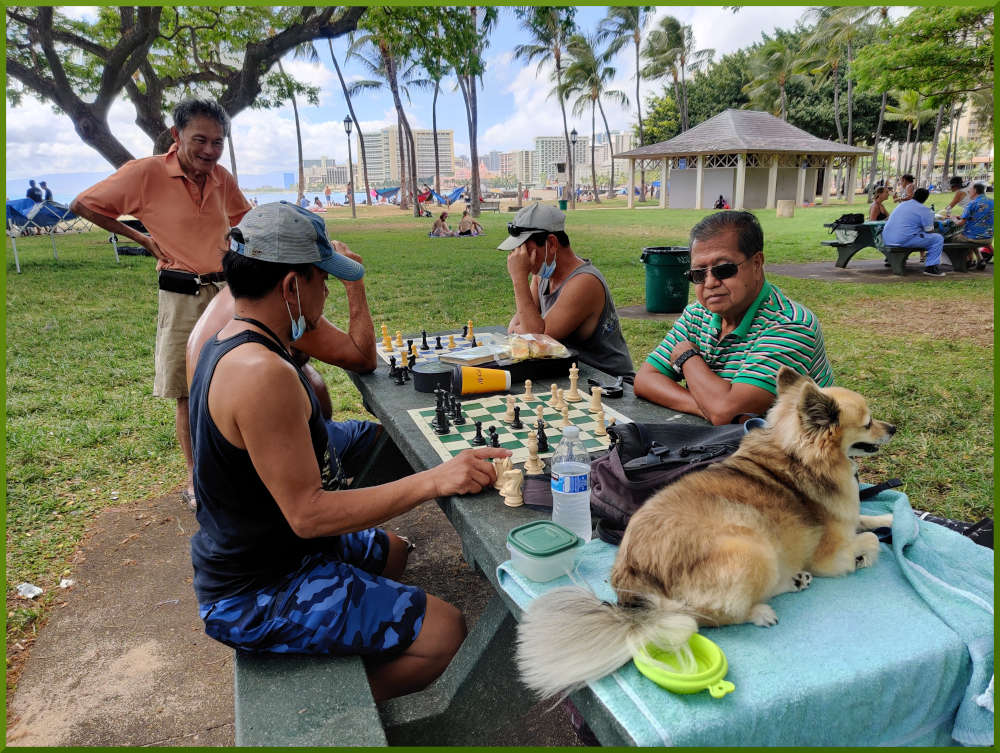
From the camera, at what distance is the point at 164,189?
4.07m

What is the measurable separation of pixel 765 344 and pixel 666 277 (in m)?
6.81

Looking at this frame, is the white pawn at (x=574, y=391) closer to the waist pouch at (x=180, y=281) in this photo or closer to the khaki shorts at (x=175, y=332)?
the waist pouch at (x=180, y=281)

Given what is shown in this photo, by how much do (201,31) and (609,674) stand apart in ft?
52.8

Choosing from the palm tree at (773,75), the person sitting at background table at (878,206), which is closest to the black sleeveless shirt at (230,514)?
the person sitting at background table at (878,206)

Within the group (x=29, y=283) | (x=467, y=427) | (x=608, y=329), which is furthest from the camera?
(x=29, y=283)

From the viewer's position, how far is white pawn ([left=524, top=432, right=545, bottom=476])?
2254mm

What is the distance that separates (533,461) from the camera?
89.4 inches

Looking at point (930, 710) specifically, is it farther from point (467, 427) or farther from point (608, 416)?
point (467, 427)

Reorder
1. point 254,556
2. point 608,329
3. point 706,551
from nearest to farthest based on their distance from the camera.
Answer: point 706,551
point 254,556
point 608,329

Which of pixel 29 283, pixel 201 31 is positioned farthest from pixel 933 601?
pixel 201 31

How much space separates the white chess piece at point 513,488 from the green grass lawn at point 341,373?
280cm

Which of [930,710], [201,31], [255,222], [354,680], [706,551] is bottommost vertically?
[354,680]

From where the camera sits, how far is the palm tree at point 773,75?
41875mm

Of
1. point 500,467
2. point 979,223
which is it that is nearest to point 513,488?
point 500,467
